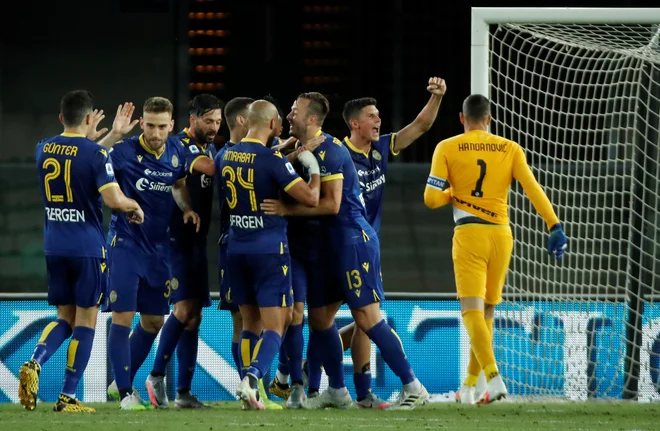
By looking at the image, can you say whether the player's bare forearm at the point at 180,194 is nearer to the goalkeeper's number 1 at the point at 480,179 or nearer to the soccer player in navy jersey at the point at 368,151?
the soccer player in navy jersey at the point at 368,151

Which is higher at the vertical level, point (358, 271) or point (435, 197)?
point (435, 197)

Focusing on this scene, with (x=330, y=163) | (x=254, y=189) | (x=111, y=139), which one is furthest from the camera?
(x=111, y=139)

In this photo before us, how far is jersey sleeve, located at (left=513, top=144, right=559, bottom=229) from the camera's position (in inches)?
285

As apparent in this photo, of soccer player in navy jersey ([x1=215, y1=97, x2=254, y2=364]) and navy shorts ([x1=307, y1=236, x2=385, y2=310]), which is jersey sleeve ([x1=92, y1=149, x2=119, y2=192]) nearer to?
soccer player in navy jersey ([x1=215, y1=97, x2=254, y2=364])

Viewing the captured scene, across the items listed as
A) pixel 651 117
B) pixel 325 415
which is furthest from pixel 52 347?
pixel 651 117

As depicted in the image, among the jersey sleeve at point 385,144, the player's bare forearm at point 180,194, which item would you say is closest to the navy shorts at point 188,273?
the player's bare forearm at point 180,194

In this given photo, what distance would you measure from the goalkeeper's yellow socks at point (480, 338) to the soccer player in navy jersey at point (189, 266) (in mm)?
1652

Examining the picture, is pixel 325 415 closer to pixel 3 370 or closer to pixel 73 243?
pixel 73 243

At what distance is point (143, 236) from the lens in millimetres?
7457

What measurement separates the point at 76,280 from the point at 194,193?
108cm

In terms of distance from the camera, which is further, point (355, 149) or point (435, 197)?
point (355, 149)

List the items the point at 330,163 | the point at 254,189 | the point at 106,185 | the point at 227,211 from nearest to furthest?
the point at 106,185 < the point at 254,189 < the point at 330,163 < the point at 227,211

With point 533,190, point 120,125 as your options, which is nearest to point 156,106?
point 120,125

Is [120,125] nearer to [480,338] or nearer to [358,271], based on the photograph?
[358,271]
